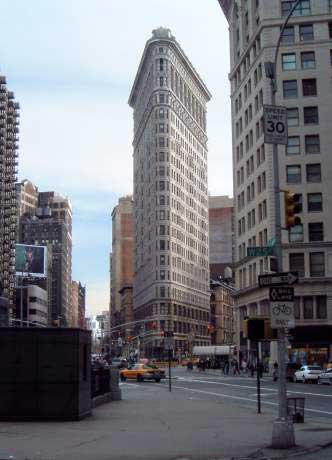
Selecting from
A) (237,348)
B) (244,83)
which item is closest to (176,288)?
(237,348)

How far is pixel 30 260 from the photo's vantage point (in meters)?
122

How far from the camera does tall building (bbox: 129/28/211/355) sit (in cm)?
15600

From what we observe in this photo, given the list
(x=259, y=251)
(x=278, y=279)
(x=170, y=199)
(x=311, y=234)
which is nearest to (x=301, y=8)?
(x=311, y=234)

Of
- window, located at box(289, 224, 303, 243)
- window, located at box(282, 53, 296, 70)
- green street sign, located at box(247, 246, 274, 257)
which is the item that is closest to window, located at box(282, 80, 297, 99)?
window, located at box(282, 53, 296, 70)

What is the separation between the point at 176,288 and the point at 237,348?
7224cm

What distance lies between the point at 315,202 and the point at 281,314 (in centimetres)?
5715

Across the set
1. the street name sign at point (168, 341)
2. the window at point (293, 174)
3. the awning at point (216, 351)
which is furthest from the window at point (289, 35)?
the awning at point (216, 351)

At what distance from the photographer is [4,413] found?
20.3 m

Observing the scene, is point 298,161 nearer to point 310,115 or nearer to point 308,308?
point 310,115

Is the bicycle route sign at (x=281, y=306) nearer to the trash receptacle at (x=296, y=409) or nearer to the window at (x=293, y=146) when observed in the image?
the trash receptacle at (x=296, y=409)

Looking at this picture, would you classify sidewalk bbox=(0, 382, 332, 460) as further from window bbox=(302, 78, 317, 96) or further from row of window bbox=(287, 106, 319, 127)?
window bbox=(302, 78, 317, 96)

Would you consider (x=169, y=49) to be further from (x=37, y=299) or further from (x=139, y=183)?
(x=37, y=299)

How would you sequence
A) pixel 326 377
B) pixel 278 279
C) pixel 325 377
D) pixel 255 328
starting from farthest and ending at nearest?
pixel 325 377 < pixel 326 377 < pixel 255 328 < pixel 278 279

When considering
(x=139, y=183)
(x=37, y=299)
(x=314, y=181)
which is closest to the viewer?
(x=314, y=181)
